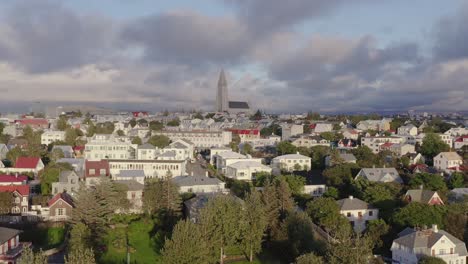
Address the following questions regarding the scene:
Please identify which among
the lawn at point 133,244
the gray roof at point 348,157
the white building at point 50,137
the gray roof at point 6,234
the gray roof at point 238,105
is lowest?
the lawn at point 133,244

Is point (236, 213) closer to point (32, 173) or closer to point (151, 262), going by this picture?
point (151, 262)

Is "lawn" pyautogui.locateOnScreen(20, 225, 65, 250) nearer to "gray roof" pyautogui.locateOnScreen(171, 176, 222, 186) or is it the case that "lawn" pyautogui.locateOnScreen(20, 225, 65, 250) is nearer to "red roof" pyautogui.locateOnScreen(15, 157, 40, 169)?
"gray roof" pyautogui.locateOnScreen(171, 176, 222, 186)

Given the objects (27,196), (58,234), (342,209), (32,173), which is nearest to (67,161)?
(32,173)

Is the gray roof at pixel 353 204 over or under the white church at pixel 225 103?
under

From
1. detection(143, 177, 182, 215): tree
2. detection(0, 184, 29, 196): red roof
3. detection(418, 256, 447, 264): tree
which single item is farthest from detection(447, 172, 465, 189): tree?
detection(0, 184, 29, 196): red roof

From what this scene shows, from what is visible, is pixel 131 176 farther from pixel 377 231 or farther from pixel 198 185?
pixel 377 231

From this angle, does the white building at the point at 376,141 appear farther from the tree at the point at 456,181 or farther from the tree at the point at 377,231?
the tree at the point at 377,231

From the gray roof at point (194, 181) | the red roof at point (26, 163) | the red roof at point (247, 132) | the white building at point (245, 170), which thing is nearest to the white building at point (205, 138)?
the red roof at point (247, 132)
